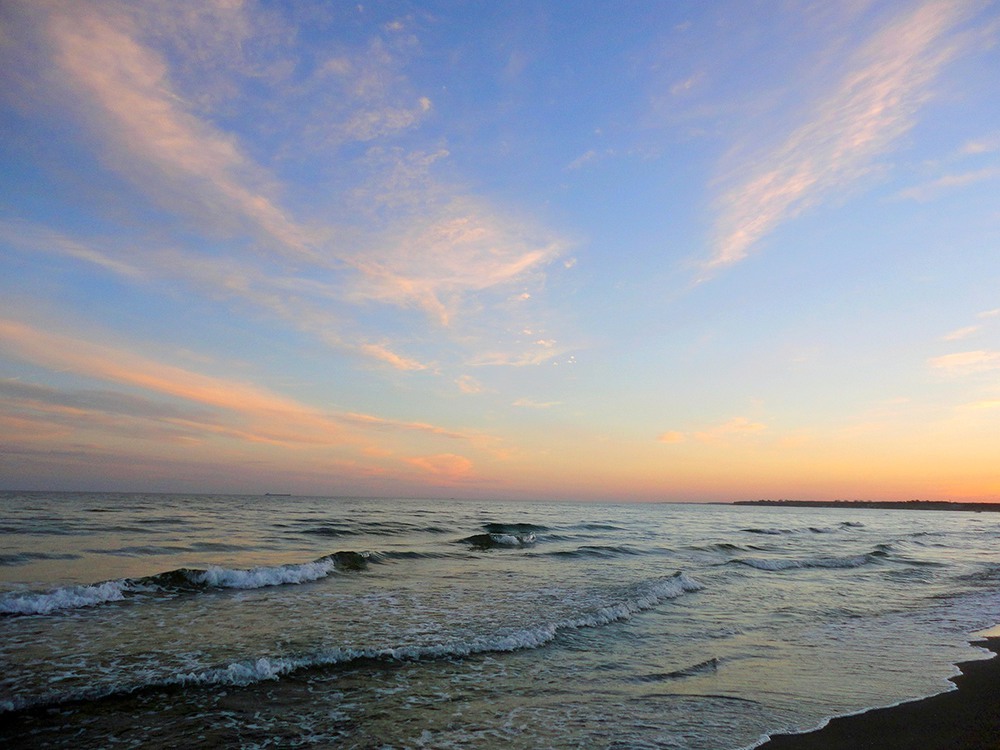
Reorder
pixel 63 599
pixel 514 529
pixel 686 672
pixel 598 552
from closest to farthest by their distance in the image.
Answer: pixel 686 672 → pixel 63 599 → pixel 598 552 → pixel 514 529

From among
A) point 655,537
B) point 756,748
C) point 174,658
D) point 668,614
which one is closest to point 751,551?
point 655,537

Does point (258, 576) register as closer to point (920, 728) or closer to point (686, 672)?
point (686, 672)

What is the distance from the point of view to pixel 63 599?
13.1 metres

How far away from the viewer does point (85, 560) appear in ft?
62.9

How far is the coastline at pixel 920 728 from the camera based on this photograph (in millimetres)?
6875

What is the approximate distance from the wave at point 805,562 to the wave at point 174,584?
17.8 metres

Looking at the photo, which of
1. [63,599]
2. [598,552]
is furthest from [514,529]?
[63,599]

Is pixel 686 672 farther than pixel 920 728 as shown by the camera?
Yes

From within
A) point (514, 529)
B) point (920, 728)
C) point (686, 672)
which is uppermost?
point (920, 728)

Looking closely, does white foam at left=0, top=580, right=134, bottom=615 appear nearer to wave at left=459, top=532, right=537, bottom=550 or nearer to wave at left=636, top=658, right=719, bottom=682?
wave at left=636, top=658, right=719, bottom=682

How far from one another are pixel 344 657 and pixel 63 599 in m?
8.03

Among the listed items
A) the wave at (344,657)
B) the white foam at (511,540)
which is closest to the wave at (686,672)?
the wave at (344,657)

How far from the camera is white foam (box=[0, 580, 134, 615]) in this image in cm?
1226

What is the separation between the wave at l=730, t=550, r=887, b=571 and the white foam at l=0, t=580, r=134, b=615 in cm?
2424
